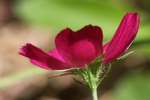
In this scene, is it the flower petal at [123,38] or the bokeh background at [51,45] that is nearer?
the flower petal at [123,38]

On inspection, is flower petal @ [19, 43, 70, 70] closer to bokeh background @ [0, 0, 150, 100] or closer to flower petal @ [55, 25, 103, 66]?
flower petal @ [55, 25, 103, 66]

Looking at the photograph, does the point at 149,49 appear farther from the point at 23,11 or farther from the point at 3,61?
the point at 3,61

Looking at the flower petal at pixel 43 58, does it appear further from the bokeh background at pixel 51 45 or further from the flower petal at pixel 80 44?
the bokeh background at pixel 51 45

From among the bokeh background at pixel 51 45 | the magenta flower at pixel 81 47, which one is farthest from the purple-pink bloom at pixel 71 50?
the bokeh background at pixel 51 45

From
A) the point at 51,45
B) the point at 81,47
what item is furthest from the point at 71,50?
the point at 51,45

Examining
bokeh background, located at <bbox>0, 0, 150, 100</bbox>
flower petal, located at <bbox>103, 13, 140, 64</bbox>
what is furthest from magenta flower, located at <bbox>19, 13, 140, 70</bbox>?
bokeh background, located at <bbox>0, 0, 150, 100</bbox>

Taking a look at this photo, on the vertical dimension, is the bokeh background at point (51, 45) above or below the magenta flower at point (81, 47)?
below
